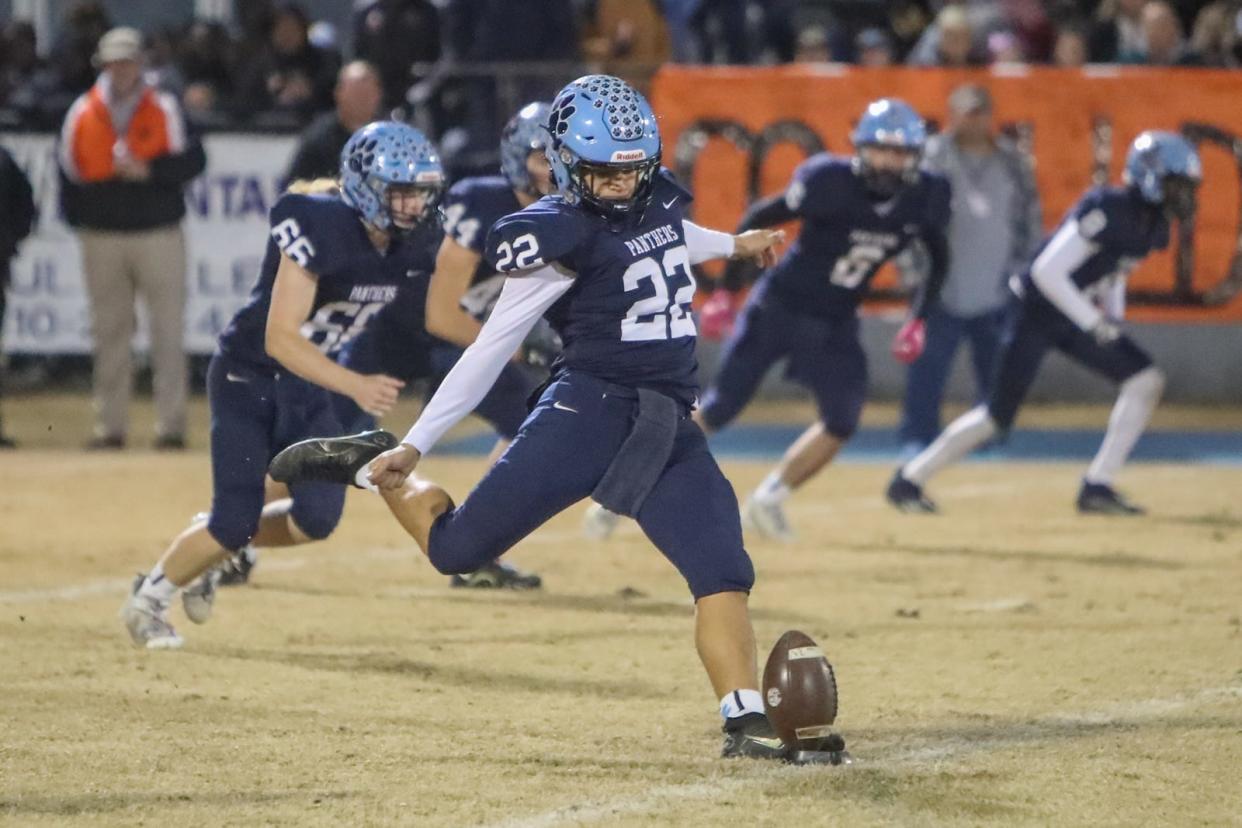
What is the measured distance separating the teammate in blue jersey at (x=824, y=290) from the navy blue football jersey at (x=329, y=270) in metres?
2.85

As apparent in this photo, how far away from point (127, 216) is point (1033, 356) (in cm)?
561

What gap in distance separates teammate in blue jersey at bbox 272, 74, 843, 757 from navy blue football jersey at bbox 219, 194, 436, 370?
4.48 ft

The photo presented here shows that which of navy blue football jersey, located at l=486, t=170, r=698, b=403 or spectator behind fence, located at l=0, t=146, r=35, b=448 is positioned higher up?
navy blue football jersey, located at l=486, t=170, r=698, b=403

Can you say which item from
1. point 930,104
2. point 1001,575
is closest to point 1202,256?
point 930,104

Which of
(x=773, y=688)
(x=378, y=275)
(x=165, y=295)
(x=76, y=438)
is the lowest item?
(x=76, y=438)

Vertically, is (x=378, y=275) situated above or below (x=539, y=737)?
above

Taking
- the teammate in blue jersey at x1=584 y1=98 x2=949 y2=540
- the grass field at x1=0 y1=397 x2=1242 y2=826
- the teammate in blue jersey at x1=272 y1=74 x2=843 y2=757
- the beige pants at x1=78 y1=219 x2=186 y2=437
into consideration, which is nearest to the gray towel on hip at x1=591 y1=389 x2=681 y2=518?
the teammate in blue jersey at x1=272 y1=74 x2=843 y2=757

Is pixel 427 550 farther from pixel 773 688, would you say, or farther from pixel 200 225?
pixel 200 225

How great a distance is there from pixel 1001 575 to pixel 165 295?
6167mm

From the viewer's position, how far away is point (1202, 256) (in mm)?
14586

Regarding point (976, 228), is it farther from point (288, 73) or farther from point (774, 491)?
point (288, 73)

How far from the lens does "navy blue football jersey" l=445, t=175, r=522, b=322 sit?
8531 millimetres

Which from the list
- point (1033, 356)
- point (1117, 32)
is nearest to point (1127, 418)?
point (1033, 356)

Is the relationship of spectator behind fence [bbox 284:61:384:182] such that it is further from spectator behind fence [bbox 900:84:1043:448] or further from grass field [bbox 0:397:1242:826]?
spectator behind fence [bbox 900:84:1043:448]
